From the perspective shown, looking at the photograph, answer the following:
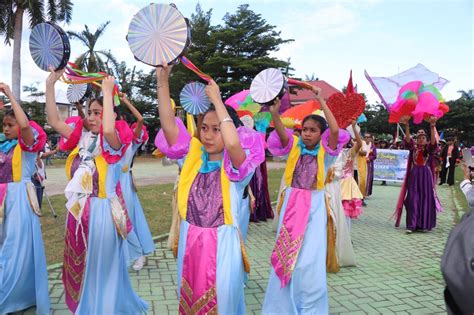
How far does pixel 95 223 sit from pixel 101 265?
342mm

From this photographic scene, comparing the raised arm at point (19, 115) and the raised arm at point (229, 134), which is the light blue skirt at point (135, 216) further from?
the raised arm at point (229, 134)

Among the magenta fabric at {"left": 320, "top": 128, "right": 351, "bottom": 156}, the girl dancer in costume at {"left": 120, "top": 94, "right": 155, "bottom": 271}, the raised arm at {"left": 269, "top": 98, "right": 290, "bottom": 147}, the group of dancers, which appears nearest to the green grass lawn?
the girl dancer in costume at {"left": 120, "top": 94, "right": 155, "bottom": 271}

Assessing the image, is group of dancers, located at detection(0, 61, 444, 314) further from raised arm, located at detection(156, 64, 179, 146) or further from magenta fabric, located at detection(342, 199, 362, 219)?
magenta fabric, located at detection(342, 199, 362, 219)

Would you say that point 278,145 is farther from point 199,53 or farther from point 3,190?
point 199,53

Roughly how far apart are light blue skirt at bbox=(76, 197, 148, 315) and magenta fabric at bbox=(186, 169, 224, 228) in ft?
3.43

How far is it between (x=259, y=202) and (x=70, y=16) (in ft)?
68.5

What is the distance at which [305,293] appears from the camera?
3539 millimetres

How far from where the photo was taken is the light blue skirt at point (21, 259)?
362cm

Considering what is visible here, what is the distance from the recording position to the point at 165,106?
8.37 ft

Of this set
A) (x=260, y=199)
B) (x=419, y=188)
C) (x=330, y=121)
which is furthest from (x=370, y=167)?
(x=330, y=121)

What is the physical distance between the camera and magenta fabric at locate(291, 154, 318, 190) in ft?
12.6

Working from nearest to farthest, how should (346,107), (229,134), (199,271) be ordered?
(229,134) → (199,271) → (346,107)

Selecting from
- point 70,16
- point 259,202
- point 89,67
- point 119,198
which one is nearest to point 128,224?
point 119,198

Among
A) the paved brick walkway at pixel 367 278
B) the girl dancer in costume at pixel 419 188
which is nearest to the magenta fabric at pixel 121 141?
the paved brick walkway at pixel 367 278
